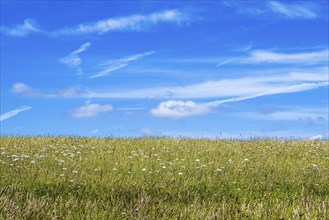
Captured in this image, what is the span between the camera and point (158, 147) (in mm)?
17453

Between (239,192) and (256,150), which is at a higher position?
(256,150)

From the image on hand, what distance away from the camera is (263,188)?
1084 centimetres

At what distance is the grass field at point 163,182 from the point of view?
6.93m

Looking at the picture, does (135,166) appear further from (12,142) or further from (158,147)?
(12,142)

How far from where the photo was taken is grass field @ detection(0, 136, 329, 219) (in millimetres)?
6930

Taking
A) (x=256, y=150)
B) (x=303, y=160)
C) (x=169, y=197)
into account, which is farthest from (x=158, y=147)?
(x=169, y=197)

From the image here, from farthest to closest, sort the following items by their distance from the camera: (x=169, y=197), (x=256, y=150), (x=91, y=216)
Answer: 1. (x=256, y=150)
2. (x=169, y=197)
3. (x=91, y=216)

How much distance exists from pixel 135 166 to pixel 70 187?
2.88m

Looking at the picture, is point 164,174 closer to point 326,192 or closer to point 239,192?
point 239,192

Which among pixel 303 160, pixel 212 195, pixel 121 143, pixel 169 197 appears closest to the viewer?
pixel 169 197

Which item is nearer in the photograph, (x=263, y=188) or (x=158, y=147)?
(x=263, y=188)

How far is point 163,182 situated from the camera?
1051 cm

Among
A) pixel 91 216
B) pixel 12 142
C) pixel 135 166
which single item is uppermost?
pixel 12 142

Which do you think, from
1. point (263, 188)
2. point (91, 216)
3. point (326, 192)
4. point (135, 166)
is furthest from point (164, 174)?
point (91, 216)
